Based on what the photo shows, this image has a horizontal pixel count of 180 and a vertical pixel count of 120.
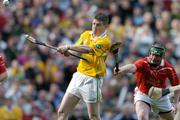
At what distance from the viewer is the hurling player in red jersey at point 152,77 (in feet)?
60.3

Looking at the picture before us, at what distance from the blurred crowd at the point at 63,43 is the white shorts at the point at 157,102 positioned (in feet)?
15.1

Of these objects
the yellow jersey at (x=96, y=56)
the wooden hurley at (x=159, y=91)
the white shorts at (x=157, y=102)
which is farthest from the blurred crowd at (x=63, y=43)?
the wooden hurley at (x=159, y=91)

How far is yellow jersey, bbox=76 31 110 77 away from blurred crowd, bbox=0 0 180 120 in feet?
14.7

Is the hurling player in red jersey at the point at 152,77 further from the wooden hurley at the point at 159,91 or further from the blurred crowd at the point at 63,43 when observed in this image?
the blurred crowd at the point at 63,43

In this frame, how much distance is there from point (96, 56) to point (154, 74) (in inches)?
45.9

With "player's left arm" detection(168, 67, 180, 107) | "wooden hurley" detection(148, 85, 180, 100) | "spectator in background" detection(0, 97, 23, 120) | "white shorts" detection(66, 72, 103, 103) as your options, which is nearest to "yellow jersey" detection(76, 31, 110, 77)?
"white shorts" detection(66, 72, 103, 103)

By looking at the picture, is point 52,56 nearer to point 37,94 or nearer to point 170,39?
point 37,94

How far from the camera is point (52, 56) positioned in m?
25.1

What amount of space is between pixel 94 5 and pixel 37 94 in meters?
4.81

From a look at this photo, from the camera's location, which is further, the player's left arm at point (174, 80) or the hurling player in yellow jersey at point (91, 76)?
the player's left arm at point (174, 80)

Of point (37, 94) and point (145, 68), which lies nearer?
point (145, 68)

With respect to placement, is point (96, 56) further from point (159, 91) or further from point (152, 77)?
point (159, 91)

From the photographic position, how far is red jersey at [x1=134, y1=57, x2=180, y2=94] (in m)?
18.5

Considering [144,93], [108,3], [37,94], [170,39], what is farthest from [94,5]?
[144,93]
